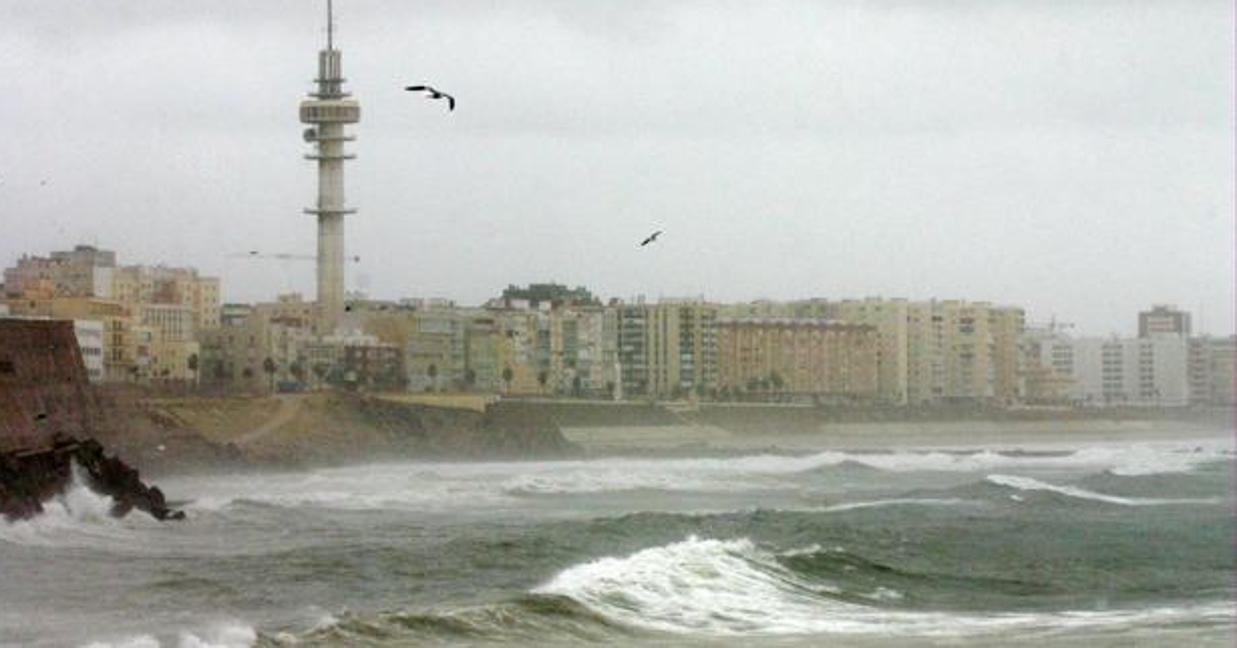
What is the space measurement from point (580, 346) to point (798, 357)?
8.59m

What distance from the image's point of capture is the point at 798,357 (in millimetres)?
57812

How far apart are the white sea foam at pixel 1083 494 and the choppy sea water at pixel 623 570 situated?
0.95 feet

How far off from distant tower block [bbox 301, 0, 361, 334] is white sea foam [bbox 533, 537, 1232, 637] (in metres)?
23.2

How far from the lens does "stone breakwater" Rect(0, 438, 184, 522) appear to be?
2112 centimetres

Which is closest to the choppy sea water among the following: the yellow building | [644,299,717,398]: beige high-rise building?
the yellow building

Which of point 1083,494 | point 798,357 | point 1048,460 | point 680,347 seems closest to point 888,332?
point 798,357

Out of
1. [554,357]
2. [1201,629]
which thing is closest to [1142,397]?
[554,357]

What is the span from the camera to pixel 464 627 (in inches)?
535

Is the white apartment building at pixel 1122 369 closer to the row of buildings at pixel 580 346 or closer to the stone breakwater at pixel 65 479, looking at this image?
the row of buildings at pixel 580 346

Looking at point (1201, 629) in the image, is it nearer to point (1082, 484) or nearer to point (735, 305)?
point (1082, 484)

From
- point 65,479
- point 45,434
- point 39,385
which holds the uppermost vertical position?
point 39,385

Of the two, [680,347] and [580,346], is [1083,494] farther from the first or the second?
[680,347]

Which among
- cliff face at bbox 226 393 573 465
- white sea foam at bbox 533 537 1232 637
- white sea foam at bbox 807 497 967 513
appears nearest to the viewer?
white sea foam at bbox 533 537 1232 637

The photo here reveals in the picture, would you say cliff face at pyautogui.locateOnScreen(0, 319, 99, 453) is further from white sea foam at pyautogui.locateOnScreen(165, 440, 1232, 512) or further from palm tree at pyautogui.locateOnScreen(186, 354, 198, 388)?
palm tree at pyautogui.locateOnScreen(186, 354, 198, 388)
